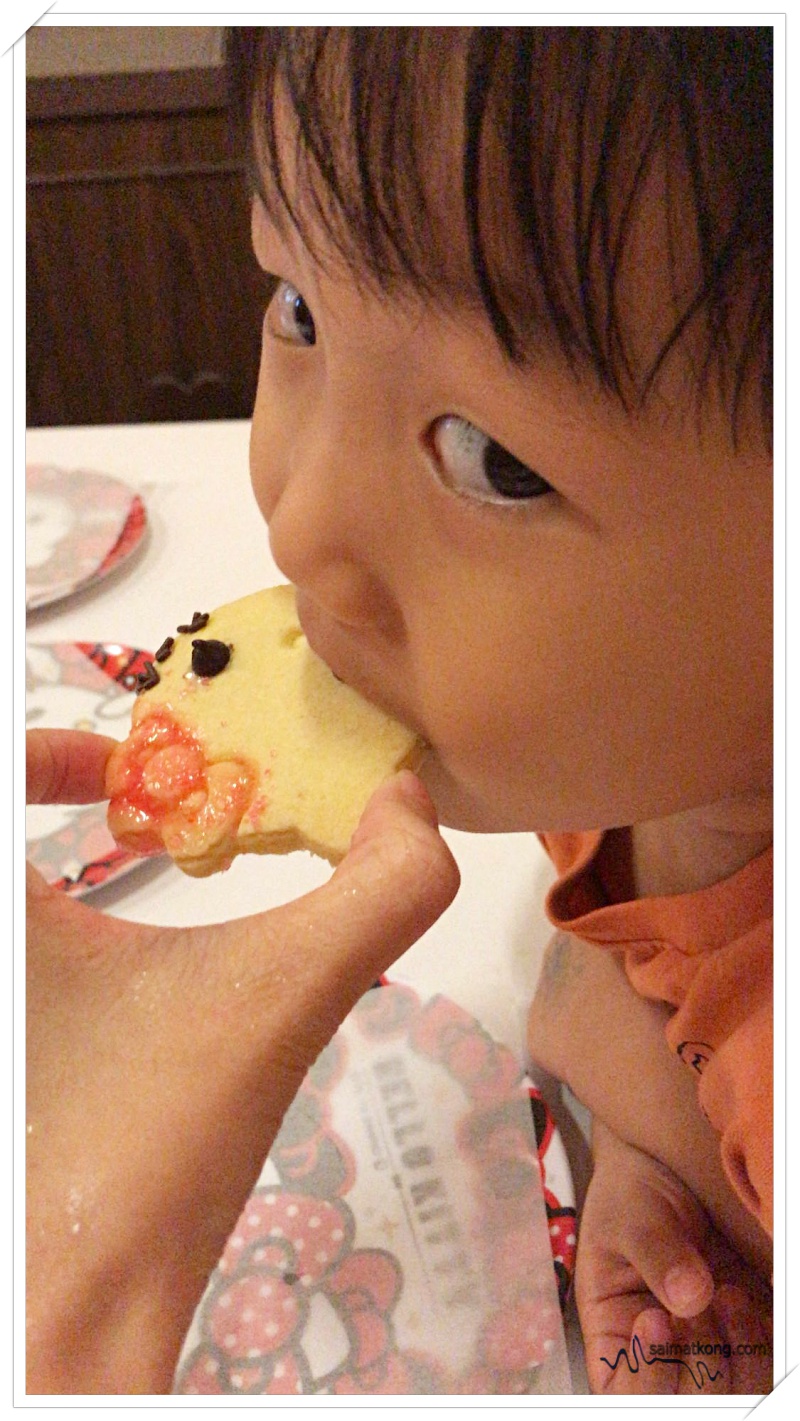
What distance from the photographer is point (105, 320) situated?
0.90 meters

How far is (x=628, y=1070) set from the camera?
A: 1.79 ft

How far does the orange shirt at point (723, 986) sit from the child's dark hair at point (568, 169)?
230mm

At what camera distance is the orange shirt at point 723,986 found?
412 millimetres

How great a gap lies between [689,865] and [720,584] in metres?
0.20

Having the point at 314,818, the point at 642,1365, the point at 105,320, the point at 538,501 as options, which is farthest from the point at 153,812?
the point at 105,320

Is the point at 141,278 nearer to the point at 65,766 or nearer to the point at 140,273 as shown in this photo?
the point at 140,273

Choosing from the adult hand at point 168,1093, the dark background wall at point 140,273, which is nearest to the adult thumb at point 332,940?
the adult hand at point 168,1093

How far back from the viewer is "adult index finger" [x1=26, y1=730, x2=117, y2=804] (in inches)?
16.7

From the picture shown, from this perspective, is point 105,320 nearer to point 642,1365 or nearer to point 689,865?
point 689,865

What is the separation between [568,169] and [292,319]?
12cm

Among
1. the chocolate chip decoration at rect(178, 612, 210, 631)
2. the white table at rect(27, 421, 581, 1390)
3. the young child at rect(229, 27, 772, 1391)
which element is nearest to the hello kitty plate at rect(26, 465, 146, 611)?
the white table at rect(27, 421, 581, 1390)

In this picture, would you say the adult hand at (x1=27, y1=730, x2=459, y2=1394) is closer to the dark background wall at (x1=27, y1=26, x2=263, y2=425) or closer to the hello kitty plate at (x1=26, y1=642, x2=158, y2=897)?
the hello kitty plate at (x1=26, y1=642, x2=158, y2=897)

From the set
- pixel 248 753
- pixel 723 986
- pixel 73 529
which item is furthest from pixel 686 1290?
pixel 73 529

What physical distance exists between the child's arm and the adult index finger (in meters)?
0.26
